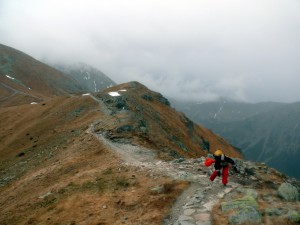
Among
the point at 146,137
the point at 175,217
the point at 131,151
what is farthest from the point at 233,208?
the point at 146,137

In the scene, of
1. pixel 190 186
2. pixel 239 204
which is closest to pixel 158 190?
pixel 190 186

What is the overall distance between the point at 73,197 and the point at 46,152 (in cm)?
2497

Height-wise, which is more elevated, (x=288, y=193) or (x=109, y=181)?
(x=288, y=193)

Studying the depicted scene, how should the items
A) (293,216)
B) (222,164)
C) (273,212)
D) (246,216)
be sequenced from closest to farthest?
(293,216), (246,216), (273,212), (222,164)

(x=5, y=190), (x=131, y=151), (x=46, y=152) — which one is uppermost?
(x=131, y=151)

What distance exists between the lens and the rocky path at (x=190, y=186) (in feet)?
68.9

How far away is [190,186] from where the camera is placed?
25.9 m

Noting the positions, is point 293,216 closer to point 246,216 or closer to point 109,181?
point 246,216

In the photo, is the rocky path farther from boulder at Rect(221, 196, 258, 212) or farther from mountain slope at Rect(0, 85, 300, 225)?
boulder at Rect(221, 196, 258, 212)

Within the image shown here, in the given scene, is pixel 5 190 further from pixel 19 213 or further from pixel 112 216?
pixel 112 216

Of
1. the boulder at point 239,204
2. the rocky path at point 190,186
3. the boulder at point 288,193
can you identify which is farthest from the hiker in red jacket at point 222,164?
→ the boulder at point 288,193

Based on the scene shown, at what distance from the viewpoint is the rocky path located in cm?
2102

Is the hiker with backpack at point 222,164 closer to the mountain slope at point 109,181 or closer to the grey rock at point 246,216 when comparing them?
the mountain slope at point 109,181

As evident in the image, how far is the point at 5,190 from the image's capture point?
41.1m
